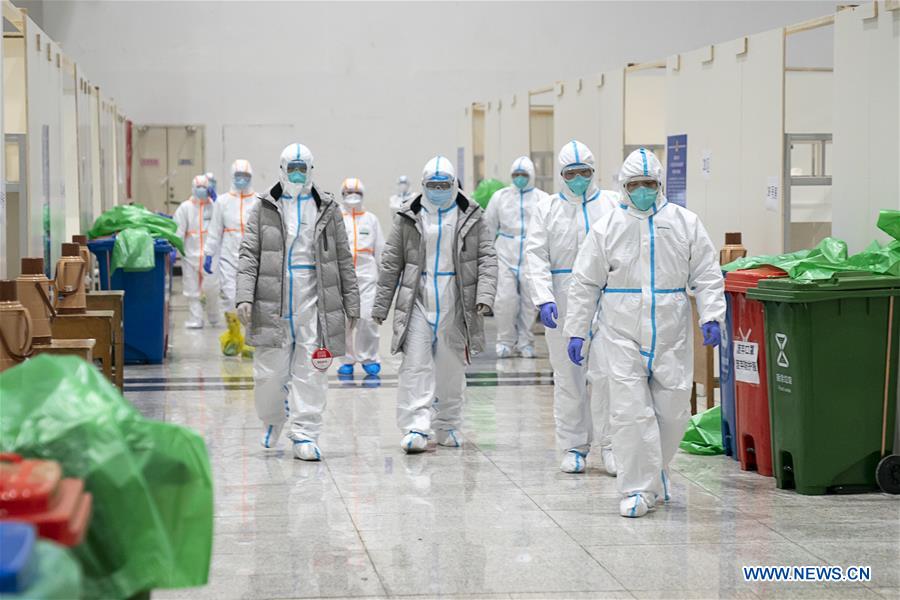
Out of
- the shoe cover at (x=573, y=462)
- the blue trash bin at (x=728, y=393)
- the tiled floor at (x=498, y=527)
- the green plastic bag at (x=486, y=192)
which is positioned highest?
the green plastic bag at (x=486, y=192)

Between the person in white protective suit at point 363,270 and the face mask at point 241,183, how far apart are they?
57.2 inches

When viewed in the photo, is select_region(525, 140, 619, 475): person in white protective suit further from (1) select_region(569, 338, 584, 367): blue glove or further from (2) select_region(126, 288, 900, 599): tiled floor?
(1) select_region(569, 338, 584, 367): blue glove

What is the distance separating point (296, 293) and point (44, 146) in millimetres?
2576

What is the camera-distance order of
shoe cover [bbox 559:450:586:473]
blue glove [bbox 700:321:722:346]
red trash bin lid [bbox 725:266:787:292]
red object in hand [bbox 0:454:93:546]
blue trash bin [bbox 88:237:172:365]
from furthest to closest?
blue trash bin [bbox 88:237:172:365], shoe cover [bbox 559:450:586:473], red trash bin lid [bbox 725:266:787:292], blue glove [bbox 700:321:722:346], red object in hand [bbox 0:454:93:546]

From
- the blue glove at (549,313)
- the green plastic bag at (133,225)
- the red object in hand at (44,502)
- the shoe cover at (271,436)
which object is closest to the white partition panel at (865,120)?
the blue glove at (549,313)

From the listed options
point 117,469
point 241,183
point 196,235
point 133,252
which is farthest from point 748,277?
point 196,235

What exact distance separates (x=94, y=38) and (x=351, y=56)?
415 centimetres

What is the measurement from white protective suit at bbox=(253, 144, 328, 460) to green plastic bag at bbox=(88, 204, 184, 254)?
177 inches

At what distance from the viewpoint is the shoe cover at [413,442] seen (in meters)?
6.56

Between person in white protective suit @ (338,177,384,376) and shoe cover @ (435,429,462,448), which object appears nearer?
shoe cover @ (435,429,462,448)

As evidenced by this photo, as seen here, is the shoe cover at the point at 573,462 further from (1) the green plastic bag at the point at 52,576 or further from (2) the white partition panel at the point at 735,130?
(1) the green plastic bag at the point at 52,576

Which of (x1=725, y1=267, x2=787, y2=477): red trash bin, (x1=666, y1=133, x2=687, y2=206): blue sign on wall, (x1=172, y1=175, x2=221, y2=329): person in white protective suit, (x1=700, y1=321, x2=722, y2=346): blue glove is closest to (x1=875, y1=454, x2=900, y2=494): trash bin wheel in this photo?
(x1=725, y1=267, x2=787, y2=477): red trash bin

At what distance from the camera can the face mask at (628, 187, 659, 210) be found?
5215 millimetres

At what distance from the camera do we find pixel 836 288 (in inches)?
213
